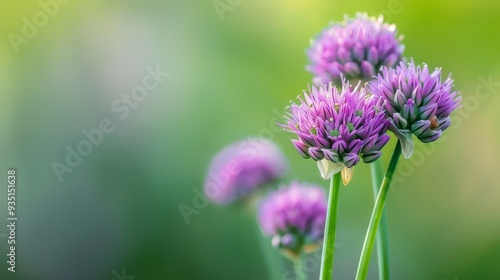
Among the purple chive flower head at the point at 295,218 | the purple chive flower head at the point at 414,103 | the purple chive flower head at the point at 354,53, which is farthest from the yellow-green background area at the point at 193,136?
the purple chive flower head at the point at 414,103

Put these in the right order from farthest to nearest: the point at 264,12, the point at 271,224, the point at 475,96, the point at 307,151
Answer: the point at 264,12 → the point at 475,96 → the point at 271,224 → the point at 307,151

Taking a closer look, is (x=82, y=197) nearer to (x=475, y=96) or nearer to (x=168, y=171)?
(x=168, y=171)

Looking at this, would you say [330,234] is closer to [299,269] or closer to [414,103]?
[414,103]

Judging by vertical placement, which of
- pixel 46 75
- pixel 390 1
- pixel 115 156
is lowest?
pixel 115 156

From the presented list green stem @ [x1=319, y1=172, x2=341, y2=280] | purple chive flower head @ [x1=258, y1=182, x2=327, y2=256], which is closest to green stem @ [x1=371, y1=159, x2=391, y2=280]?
green stem @ [x1=319, y1=172, x2=341, y2=280]

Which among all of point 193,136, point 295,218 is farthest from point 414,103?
point 193,136

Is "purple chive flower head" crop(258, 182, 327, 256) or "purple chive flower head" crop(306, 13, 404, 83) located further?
"purple chive flower head" crop(258, 182, 327, 256)

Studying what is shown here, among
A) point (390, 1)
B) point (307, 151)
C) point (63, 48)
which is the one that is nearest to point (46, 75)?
point (63, 48)

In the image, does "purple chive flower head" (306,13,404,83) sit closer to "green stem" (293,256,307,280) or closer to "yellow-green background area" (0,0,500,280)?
"green stem" (293,256,307,280)

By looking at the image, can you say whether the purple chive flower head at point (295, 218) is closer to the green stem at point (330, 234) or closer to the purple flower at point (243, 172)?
the purple flower at point (243, 172)
